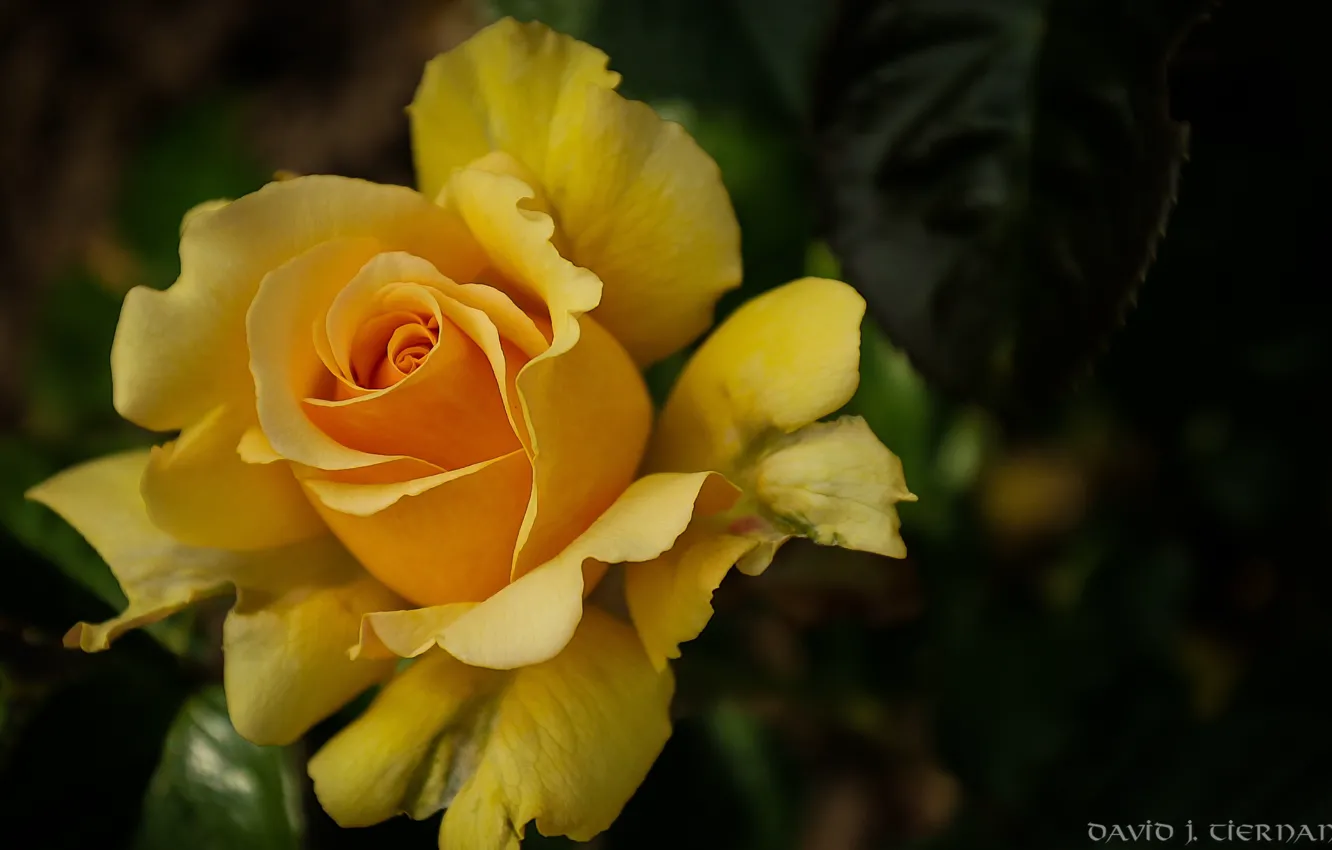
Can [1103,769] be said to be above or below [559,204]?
below

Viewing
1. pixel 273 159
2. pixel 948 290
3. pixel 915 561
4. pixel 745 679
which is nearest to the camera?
pixel 948 290

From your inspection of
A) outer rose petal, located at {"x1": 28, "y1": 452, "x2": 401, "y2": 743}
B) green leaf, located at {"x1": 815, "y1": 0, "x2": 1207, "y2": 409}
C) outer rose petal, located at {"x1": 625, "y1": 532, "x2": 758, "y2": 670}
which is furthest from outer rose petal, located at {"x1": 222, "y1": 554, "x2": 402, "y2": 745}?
green leaf, located at {"x1": 815, "y1": 0, "x2": 1207, "y2": 409}

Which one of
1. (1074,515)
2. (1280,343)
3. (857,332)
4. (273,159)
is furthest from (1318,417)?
(273,159)

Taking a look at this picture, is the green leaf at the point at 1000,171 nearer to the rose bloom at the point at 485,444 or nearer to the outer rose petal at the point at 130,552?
the rose bloom at the point at 485,444

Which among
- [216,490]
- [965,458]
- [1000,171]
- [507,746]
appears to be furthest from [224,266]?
[965,458]

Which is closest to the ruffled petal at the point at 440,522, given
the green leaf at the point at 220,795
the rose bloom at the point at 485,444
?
the rose bloom at the point at 485,444

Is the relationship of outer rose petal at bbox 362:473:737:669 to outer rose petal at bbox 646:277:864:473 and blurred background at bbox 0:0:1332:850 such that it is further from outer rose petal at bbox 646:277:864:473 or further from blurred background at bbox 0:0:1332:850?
blurred background at bbox 0:0:1332:850

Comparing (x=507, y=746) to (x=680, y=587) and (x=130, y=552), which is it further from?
(x=130, y=552)

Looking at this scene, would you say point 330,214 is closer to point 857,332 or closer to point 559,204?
point 559,204
